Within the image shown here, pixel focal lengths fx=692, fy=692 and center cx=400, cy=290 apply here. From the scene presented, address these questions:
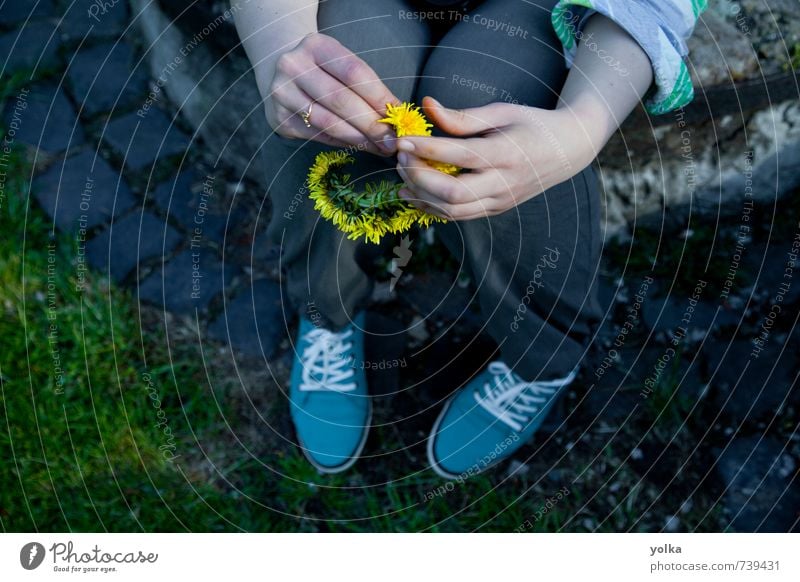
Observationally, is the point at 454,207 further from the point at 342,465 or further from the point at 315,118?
the point at 342,465

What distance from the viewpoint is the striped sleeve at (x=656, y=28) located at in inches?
31.2

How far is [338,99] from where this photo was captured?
76cm

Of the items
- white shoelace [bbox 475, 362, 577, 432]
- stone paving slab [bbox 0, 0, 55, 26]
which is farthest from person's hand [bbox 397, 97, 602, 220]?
stone paving slab [bbox 0, 0, 55, 26]

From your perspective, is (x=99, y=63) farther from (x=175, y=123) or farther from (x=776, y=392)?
(x=776, y=392)

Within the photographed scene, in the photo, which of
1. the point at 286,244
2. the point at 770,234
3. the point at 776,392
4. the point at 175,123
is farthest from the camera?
the point at 175,123

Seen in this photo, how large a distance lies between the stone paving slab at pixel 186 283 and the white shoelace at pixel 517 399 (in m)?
0.54

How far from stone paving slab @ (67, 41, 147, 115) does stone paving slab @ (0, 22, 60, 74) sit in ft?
0.18

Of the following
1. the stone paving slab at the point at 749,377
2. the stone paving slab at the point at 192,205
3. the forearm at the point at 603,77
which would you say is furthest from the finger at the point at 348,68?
the stone paving slab at the point at 749,377

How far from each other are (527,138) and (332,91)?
225mm

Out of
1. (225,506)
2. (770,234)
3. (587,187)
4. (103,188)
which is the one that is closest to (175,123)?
(103,188)

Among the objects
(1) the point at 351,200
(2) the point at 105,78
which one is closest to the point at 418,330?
(1) the point at 351,200

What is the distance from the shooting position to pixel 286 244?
41.8 inches
